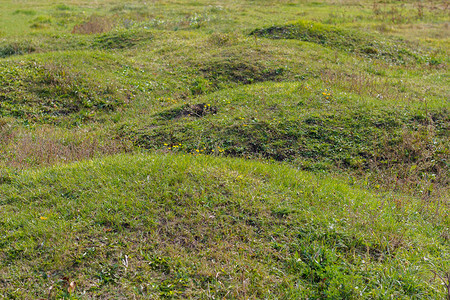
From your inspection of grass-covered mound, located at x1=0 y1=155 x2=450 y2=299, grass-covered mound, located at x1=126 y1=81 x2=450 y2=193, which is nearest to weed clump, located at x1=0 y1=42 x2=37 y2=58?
grass-covered mound, located at x1=126 y1=81 x2=450 y2=193

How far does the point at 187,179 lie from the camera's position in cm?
527

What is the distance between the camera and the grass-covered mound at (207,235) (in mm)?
3754

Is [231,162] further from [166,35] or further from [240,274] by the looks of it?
[166,35]

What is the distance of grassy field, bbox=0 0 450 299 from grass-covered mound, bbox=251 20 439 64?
99 mm

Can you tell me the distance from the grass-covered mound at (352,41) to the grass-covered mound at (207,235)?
9.74 meters

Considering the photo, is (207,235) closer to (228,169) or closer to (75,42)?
(228,169)

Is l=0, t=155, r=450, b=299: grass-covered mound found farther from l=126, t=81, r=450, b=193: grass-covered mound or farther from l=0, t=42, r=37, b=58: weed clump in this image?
l=0, t=42, r=37, b=58: weed clump

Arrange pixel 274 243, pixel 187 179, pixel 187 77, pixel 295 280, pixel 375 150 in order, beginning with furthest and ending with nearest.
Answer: pixel 187 77 < pixel 375 150 < pixel 187 179 < pixel 274 243 < pixel 295 280

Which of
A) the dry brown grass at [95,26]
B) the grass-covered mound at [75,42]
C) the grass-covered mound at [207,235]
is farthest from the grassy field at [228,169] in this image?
the dry brown grass at [95,26]

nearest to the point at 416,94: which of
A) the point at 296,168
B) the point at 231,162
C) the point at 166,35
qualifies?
the point at 296,168

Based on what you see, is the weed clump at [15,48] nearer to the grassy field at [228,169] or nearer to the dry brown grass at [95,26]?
the grassy field at [228,169]

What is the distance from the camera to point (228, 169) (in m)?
5.73

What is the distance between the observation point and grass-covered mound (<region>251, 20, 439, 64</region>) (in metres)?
13.6

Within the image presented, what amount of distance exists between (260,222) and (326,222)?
2.86ft
